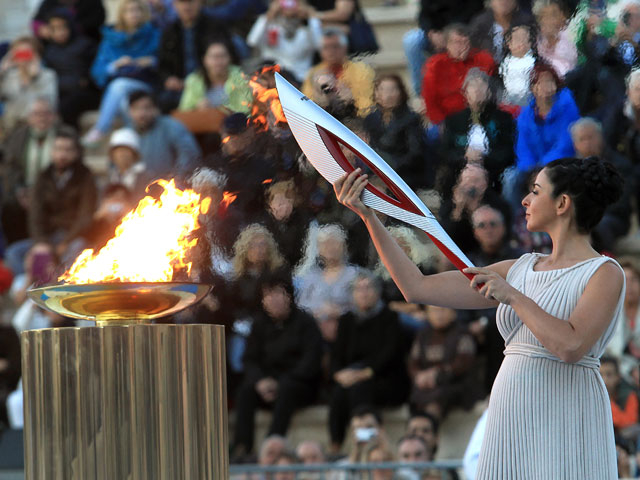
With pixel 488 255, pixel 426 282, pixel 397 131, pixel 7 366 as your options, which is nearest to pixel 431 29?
pixel 397 131

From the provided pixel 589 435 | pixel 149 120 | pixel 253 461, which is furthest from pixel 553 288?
pixel 149 120

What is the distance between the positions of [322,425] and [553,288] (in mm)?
3305

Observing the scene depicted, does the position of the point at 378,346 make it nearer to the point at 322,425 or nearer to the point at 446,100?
the point at 322,425

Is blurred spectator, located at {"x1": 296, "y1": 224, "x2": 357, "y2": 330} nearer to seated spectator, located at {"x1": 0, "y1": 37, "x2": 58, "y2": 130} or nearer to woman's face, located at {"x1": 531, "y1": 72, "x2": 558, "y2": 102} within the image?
woman's face, located at {"x1": 531, "y1": 72, "x2": 558, "y2": 102}

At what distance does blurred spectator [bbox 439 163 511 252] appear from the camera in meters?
4.03

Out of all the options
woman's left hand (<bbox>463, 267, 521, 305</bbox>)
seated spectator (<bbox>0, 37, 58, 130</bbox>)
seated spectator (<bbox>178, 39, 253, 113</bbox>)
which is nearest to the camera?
woman's left hand (<bbox>463, 267, 521, 305</bbox>)

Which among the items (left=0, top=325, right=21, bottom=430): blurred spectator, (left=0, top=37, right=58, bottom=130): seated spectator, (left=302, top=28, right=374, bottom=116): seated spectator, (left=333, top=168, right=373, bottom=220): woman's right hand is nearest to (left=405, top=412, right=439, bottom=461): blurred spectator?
(left=302, top=28, right=374, bottom=116): seated spectator

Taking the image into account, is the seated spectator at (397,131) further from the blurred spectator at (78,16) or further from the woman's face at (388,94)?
the blurred spectator at (78,16)

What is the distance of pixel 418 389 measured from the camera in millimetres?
5262

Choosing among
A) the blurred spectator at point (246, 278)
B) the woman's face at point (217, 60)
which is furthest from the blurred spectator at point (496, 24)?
the woman's face at point (217, 60)

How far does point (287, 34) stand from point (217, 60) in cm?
43

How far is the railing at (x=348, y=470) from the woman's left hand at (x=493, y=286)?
95.6 inches

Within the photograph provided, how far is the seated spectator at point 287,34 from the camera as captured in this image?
5844mm

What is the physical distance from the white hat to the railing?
231 cm
